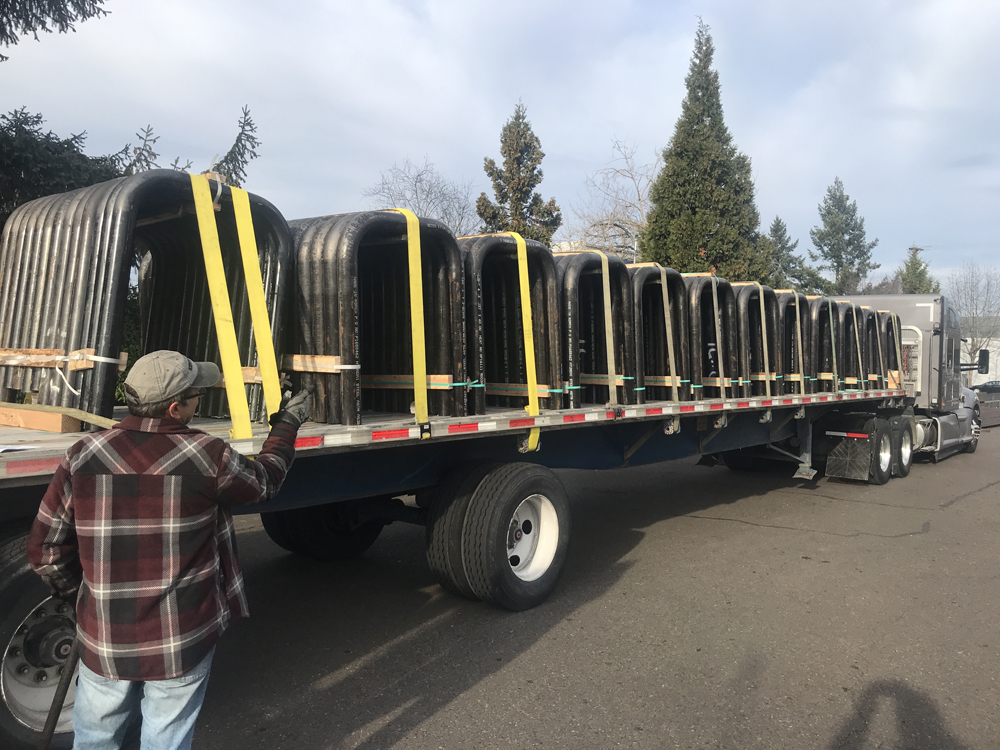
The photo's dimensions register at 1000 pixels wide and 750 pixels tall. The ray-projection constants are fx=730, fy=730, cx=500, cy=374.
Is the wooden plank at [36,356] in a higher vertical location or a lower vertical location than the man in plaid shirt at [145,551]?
higher

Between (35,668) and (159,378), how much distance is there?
159 cm

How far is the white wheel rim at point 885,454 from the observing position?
10.5 metres

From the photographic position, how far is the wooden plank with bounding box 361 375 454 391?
176 inches

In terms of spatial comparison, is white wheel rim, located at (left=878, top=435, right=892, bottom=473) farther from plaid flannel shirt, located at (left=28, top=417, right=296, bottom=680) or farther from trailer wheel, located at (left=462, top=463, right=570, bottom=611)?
plaid flannel shirt, located at (left=28, top=417, right=296, bottom=680)

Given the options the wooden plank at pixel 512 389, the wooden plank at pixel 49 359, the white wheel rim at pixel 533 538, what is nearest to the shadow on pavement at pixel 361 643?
the white wheel rim at pixel 533 538

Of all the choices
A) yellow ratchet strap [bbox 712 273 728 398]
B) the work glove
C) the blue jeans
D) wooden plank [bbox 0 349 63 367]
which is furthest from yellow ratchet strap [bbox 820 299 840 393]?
the blue jeans

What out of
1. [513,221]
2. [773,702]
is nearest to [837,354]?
[773,702]

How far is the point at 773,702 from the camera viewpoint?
3717 mm

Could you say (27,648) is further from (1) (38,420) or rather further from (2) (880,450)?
(2) (880,450)

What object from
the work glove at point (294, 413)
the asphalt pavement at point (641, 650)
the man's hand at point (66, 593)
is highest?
the work glove at point (294, 413)

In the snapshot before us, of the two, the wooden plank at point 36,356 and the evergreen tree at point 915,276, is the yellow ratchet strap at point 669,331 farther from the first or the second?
the evergreen tree at point 915,276

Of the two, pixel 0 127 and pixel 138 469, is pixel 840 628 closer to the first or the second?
pixel 138 469

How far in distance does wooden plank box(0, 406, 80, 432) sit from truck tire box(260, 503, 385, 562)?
96.4 inches

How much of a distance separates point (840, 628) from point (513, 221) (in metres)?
24.8
